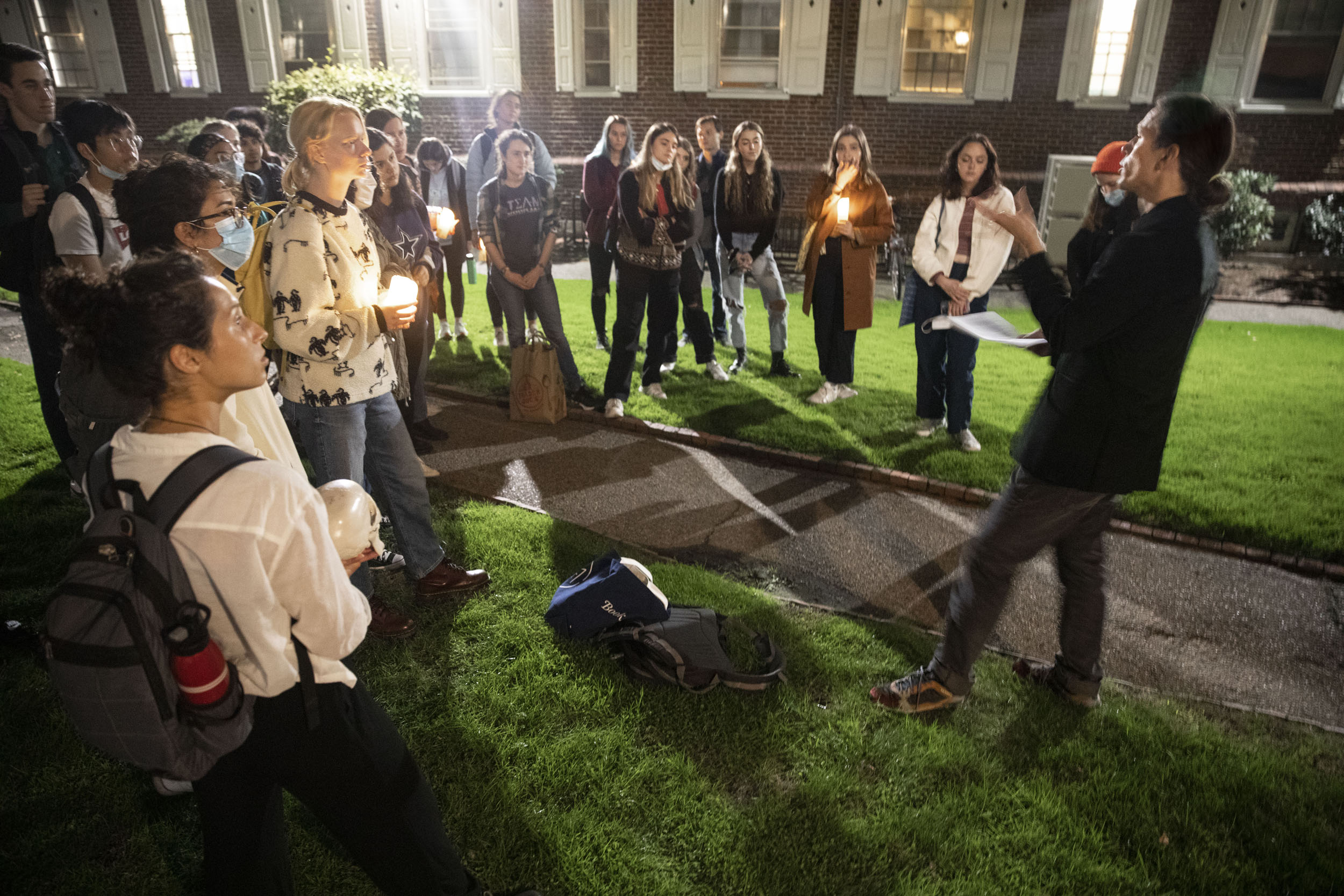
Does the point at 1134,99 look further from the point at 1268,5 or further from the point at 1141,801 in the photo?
the point at 1141,801

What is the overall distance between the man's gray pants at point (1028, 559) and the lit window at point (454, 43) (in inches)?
642

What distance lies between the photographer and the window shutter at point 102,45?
16.6m

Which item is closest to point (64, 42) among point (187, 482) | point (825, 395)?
point (825, 395)

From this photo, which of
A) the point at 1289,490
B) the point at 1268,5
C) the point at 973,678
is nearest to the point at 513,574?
the point at 973,678

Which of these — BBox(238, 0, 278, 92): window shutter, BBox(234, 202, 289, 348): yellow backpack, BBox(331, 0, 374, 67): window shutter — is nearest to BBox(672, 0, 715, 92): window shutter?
BBox(331, 0, 374, 67): window shutter

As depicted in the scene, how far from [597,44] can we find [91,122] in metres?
13.7

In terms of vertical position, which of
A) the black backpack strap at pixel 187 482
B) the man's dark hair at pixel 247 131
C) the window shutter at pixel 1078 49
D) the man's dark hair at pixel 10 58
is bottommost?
the black backpack strap at pixel 187 482

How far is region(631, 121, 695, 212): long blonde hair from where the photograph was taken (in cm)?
574

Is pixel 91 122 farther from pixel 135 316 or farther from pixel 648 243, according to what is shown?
pixel 648 243

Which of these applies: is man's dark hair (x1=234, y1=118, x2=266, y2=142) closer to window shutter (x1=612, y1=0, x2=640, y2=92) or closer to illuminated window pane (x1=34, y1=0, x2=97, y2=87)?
window shutter (x1=612, y1=0, x2=640, y2=92)

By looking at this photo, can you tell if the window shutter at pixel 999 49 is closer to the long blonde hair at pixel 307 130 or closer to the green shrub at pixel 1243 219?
the green shrub at pixel 1243 219

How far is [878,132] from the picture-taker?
49.0 ft

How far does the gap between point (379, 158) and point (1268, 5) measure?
52.9ft

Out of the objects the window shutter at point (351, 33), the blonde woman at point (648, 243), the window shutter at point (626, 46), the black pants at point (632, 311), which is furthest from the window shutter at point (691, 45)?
the black pants at point (632, 311)
